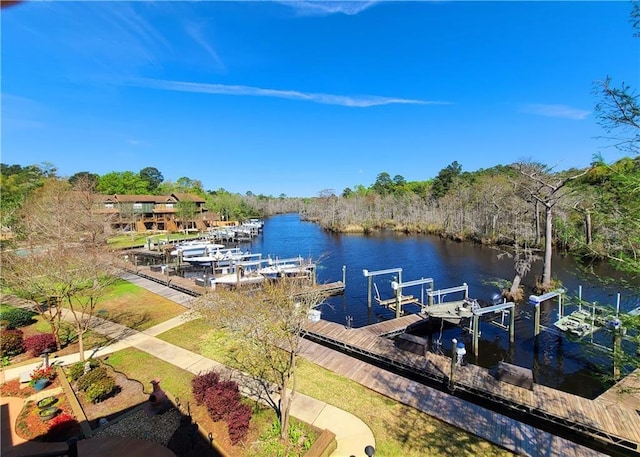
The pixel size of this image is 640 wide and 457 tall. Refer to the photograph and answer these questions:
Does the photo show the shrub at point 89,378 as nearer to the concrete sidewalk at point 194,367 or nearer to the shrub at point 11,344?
the concrete sidewalk at point 194,367

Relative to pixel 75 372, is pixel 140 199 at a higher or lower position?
higher

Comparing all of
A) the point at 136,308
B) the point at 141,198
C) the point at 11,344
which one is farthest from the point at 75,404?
the point at 141,198

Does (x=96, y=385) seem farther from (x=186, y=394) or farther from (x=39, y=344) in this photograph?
(x=39, y=344)

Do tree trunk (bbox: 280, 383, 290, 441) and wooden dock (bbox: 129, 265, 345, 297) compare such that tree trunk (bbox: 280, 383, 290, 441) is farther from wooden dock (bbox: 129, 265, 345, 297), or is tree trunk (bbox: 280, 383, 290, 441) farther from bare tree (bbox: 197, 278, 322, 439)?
wooden dock (bbox: 129, 265, 345, 297)

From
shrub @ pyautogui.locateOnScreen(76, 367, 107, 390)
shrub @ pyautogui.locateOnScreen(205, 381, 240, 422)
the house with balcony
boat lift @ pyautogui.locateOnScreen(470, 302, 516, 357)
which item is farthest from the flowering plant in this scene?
the house with balcony

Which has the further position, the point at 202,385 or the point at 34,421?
the point at 202,385

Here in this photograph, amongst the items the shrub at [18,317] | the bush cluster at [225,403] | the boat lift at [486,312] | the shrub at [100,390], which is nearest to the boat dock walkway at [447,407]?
the boat lift at [486,312]
